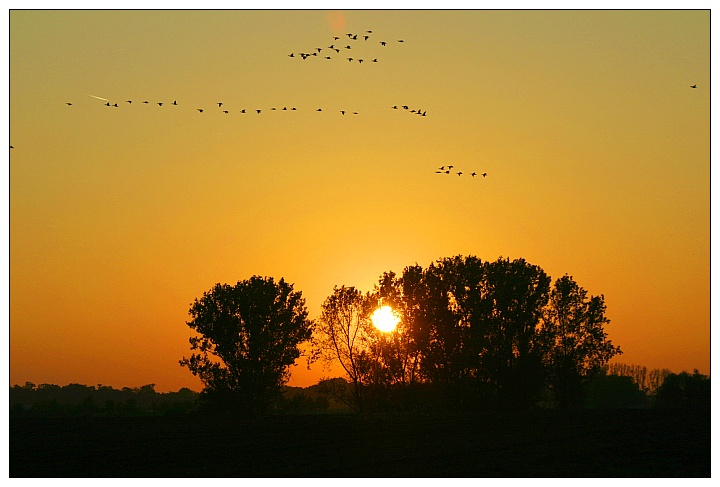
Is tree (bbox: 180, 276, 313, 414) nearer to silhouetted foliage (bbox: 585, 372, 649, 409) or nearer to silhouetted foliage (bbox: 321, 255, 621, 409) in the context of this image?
silhouetted foliage (bbox: 321, 255, 621, 409)

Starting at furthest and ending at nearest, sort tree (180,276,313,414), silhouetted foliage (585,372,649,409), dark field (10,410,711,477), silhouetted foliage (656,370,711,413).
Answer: silhouetted foliage (585,372,649,409)
silhouetted foliage (656,370,711,413)
tree (180,276,313,414)
dark field (10,410,711,477)

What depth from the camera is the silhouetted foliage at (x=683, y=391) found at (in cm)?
9175

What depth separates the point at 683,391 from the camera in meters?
96.2

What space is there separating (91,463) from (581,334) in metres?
47.6

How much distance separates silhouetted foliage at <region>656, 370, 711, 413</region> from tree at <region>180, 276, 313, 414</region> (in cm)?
3890

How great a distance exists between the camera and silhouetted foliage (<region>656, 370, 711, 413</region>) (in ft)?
301

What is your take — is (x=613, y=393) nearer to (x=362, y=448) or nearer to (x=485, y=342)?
(x=485, y=342)

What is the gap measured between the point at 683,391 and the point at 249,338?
48.4 meters

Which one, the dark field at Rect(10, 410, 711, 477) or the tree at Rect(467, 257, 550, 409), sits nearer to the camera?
the dark field at Rect(10, 410, 711, 477)

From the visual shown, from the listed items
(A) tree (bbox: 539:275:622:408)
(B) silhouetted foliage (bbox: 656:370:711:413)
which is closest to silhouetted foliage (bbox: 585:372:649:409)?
(B) silhouetted foliage (bbox: 656:370:711:413)

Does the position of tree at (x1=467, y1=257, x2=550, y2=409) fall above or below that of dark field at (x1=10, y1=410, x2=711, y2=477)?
above

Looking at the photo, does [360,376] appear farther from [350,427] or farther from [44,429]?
[44,429]

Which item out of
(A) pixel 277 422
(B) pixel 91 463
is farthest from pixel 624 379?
(B) pixel 91 463

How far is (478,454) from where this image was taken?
3794 cm
